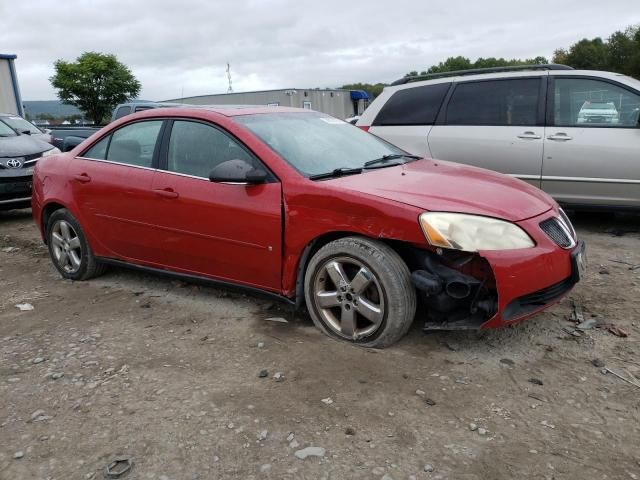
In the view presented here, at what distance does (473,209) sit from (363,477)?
62.6 inches

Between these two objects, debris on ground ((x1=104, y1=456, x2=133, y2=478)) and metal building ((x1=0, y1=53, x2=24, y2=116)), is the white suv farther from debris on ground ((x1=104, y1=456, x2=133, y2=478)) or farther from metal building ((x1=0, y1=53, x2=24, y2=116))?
metal building ((x1=0, y1=53, x2=24, y2=116))

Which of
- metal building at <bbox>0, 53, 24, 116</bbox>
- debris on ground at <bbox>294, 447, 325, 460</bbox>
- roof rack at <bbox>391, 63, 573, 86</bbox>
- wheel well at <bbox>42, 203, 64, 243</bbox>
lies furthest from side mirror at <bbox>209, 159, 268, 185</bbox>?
metal building at <bbox>0, 53, 24, 116</bbox>

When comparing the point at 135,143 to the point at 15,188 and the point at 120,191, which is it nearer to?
the point at 120,191

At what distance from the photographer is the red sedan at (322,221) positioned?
315cm

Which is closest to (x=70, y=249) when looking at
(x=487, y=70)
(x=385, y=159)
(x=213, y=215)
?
(x=213, y=215)

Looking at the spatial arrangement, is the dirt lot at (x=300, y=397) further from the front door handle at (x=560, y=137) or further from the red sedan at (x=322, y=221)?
the front door handle at (x=560, y=137)

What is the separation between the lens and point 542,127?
6004 mm

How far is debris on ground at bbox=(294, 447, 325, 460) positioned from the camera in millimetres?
2438

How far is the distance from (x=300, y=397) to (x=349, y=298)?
72 cm

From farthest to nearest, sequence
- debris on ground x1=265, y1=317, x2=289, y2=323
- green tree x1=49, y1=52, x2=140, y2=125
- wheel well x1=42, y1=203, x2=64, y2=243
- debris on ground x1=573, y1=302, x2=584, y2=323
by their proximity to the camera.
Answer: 1. green tree x1=49, y1=52, x2=140, y2=125
2. wheel well x1=42, y1=203, x2=64, y2=243
3. debris on ground x1=265, y1=317, x2=289, y2=323
4. debris on ground x1=573, y1=302, x2=584, y2=323

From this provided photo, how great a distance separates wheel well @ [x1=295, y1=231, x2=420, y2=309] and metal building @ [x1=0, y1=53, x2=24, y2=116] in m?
20.9

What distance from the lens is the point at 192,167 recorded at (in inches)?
158

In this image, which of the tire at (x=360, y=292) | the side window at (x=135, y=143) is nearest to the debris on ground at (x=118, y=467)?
the tire at (x=360, y=292)

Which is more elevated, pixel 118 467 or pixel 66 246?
pixel 66 246
